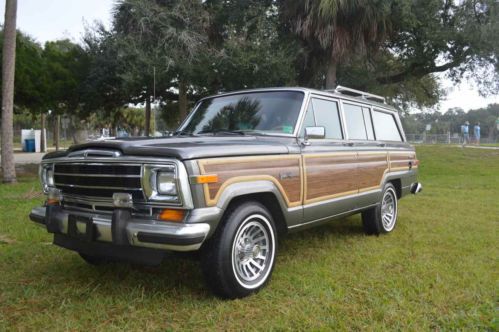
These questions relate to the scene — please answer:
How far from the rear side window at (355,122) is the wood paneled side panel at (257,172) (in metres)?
1.47

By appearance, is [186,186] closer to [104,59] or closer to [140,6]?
[140,6]

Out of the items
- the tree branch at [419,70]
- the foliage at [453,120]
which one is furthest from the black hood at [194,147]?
the foliage at [453,120]

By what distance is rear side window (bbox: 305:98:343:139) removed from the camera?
4648 mm

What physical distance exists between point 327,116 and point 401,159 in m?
2.10

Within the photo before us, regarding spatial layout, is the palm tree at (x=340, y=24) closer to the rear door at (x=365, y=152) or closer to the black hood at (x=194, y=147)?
the rear door at (x=365, y=152)

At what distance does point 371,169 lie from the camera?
17.9 feet

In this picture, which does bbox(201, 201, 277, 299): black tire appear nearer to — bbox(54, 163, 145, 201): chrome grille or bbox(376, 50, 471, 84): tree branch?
bbox(54, 163, 145, 201): chrome grille

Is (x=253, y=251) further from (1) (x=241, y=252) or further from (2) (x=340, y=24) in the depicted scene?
(2) (x=340, y=24)

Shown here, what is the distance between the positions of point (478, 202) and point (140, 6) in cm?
1032

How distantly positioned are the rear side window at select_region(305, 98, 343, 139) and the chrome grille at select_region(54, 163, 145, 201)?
6.52ft

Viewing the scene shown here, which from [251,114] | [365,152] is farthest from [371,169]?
[251,114]

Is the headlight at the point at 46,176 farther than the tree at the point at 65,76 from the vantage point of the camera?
No

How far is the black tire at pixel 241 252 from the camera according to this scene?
3.34 m

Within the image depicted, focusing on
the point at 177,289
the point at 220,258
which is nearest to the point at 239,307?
the point at 220,258
